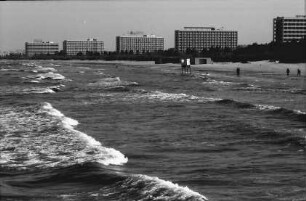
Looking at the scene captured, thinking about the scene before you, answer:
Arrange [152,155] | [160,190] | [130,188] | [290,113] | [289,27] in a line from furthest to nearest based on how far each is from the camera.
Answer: [289,27]
[290,113]
[152,155]
[130,188]
[160,190]

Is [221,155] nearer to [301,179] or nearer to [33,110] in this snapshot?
[301,179]

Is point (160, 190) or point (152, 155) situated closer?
point (160, 190)

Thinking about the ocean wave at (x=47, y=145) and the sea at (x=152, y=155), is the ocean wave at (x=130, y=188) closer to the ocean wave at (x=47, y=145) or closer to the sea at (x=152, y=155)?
the sea at (x=152, y=155)

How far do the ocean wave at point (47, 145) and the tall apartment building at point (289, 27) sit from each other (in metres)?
157

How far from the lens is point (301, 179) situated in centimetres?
1248

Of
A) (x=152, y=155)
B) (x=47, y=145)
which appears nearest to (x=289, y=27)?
(x=47, y=145)

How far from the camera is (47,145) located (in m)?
16.8

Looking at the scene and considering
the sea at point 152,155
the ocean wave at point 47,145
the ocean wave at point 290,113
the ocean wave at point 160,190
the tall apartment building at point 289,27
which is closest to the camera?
the ocean wave at point 160,190

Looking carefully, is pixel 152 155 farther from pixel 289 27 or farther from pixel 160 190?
pixel 289 27

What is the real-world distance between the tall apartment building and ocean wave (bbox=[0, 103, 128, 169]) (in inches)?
6199

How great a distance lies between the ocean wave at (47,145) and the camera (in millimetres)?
14391

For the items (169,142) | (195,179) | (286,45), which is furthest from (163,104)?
(286,45)

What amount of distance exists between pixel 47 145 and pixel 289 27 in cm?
16632

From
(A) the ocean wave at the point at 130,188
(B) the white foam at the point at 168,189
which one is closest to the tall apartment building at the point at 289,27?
(A) the ocean wave at the point at 130,188
